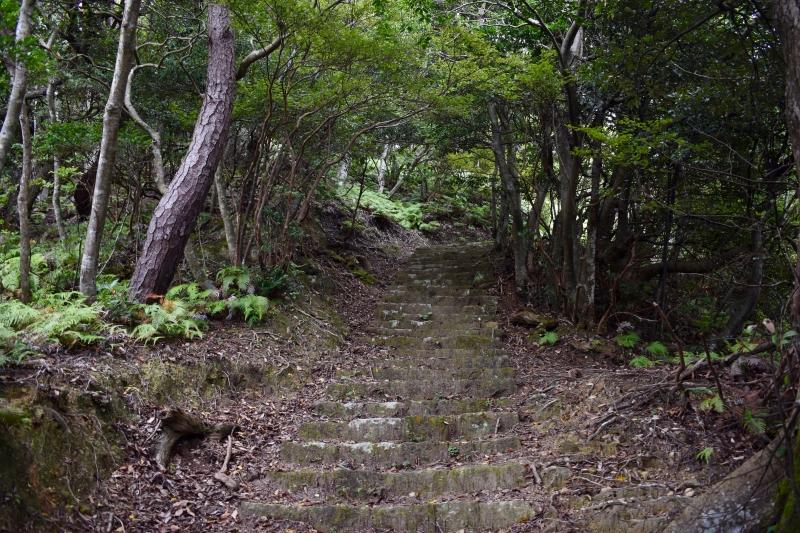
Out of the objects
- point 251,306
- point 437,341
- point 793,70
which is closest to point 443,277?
point 437,341

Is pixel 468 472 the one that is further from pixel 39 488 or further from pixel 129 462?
pixel 39 488

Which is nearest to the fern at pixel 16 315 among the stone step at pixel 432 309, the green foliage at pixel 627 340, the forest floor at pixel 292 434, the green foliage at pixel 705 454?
the forest floor at pixel 292 434

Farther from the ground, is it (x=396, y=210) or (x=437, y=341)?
(x=396, y=210)

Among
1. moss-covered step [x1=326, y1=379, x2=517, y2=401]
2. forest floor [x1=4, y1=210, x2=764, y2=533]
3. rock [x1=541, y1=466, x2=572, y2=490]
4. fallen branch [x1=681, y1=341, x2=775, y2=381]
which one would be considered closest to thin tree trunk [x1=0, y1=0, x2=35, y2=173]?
forest floor [x1=4, y1=210, x2=764, y2=533]

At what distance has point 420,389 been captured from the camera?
684 cm

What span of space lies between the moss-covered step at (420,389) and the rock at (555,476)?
2326 millimetres

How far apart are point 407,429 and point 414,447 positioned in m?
0.41

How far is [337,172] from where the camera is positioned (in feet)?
50.9

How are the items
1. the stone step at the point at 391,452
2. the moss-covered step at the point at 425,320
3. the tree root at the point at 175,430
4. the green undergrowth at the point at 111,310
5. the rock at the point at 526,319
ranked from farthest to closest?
the moss-covered step at the point at 425,320 < the rock at the point at 526,319 < the stone step at the point at 391,452 < the green undergrowth at the point at 111,310 < the tree root at the point at 175,430

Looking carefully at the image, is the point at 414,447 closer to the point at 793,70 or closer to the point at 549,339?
Answer: the point at 549,339

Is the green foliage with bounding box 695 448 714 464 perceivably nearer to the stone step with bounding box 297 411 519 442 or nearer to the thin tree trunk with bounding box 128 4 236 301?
the stone step with bounding box 297 411 519 442

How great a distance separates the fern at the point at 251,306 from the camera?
295 inches

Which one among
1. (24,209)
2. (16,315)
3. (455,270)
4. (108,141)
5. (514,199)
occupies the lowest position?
(16,315)

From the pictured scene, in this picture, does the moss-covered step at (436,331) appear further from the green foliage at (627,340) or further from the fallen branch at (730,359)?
the fallen branch at (730,359)
